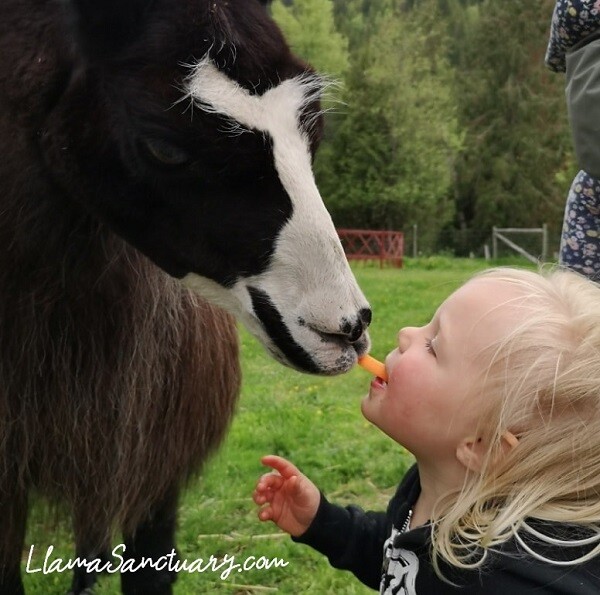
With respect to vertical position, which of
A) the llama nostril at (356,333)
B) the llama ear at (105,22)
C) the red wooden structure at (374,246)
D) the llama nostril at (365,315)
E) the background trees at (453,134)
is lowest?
the red wooden structure at (374,246)

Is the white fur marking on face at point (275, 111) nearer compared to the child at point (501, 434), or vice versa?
the child at point (501, 434)

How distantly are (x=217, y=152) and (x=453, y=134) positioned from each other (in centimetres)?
2789

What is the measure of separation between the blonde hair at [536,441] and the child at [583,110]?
2.05 feet

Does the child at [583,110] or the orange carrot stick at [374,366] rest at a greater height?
the child at [583,110]

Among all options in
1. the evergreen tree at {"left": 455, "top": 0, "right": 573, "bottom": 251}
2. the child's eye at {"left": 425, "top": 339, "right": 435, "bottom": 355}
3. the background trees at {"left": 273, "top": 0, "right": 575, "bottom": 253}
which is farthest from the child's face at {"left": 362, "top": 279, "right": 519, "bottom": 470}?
the evergreen tree at {"left": 455, "top": 0, "right": 573, "bottom": 251}

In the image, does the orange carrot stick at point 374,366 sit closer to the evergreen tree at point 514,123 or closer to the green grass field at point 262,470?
the green grass field at point 262,470

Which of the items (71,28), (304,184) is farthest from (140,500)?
(71,28)

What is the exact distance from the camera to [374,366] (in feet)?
5.82

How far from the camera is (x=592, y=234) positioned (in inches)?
87.4

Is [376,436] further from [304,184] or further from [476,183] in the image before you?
[476,183]

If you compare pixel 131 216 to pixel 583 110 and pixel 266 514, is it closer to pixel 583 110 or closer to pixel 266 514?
pixel 266 514

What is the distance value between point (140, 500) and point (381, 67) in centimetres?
2582

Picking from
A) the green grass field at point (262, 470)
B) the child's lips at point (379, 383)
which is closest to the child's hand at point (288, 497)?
the child's lips at point (379, 383)

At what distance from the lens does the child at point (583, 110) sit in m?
1.94
